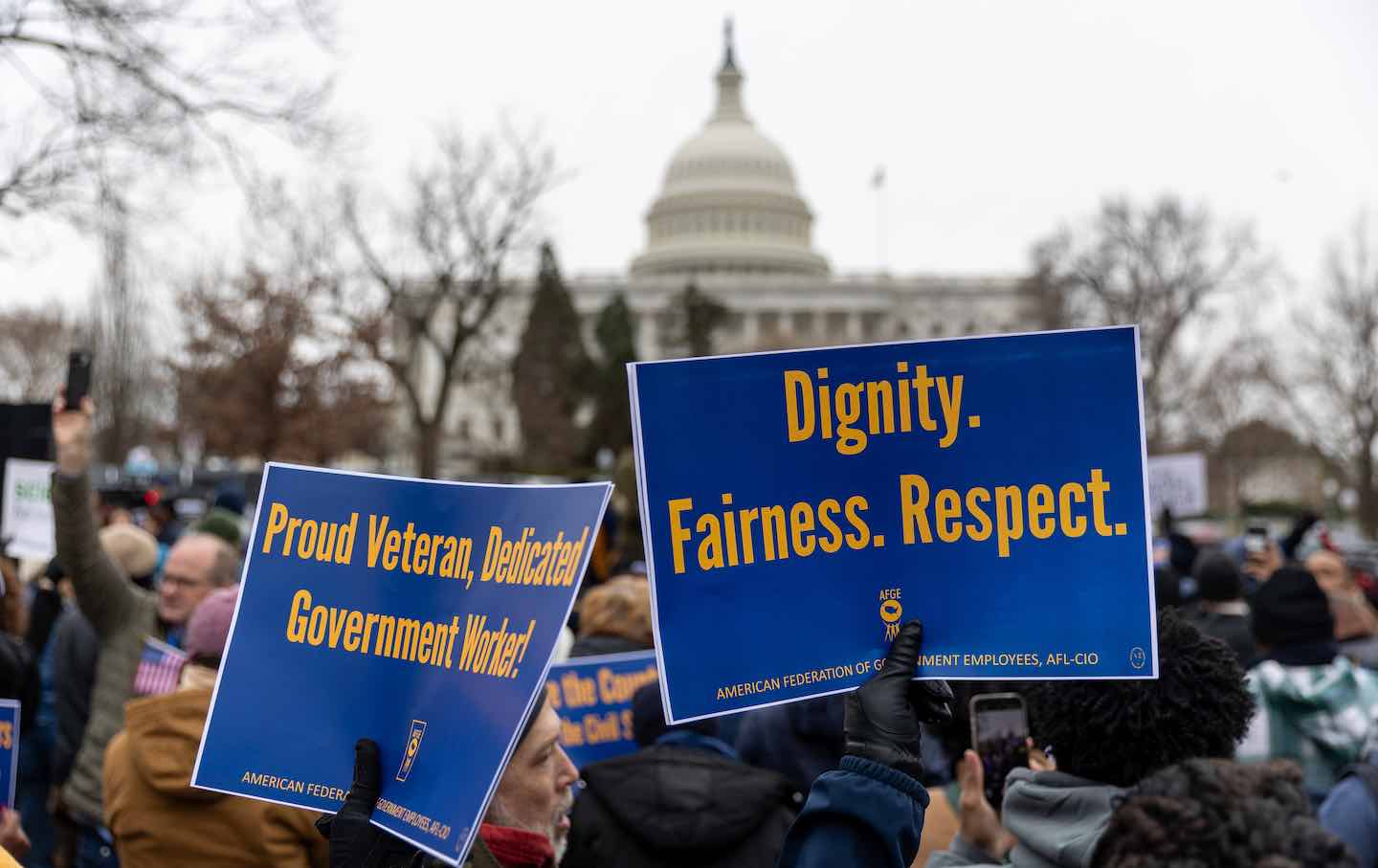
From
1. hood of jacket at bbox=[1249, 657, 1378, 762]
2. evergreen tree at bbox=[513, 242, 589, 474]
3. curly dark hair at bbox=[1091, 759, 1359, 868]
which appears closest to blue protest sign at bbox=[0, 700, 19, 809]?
curly dark hair at bbox=[1091, 759, 1359, 868]

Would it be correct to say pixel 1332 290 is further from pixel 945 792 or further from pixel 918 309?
pixel 918 309

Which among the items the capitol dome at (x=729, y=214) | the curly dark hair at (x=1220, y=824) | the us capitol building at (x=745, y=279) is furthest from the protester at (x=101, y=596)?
the capitol dome at (x=729, y=214)

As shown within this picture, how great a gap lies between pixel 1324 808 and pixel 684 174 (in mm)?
107027

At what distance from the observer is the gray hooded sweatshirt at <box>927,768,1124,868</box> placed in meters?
2.35

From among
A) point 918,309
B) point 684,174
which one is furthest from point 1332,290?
point 684,174

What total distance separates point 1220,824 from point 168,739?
258cm

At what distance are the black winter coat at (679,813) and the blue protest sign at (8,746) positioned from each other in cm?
128

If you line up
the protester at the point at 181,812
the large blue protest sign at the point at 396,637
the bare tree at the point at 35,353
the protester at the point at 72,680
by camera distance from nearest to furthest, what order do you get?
the large blue protest sign at the point at 396,637, the protester at the point at 181,812, the protester at the point at 72,680, the bare tree at the point at 35,353

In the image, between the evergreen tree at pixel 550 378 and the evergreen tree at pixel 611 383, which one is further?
the evergreen tree at pixel 611 383

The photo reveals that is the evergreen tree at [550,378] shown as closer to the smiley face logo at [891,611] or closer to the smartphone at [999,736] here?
the smartphone at [999,736]

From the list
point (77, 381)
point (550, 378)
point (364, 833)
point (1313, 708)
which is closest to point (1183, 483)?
point (1313, 708)

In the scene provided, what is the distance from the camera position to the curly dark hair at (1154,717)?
8.15 feet

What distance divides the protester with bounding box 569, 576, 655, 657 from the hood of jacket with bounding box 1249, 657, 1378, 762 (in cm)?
195

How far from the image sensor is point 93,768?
4.57 metres
